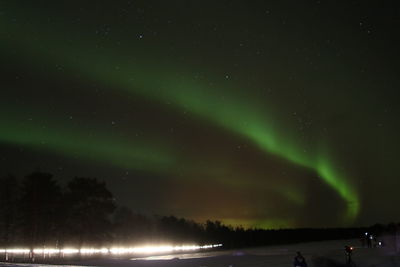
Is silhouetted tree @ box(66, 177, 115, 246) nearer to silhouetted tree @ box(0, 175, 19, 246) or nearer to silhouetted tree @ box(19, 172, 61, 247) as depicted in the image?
silhouetted tree @ box(19, 172, 61, 247)

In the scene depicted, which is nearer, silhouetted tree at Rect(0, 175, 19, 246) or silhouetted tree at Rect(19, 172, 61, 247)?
silhouetted tree at Rect(19, 172, 61, 247)

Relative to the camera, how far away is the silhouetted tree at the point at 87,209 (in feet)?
286

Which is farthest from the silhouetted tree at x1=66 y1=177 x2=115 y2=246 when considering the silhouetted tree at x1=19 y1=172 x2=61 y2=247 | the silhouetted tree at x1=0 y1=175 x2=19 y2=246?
the silhouetted tree at x1=0 y1=175 x2=19 y2=246

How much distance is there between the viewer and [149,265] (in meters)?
46.2

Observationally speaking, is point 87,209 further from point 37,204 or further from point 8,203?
point 8,203

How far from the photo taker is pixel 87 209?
87750 millimetres

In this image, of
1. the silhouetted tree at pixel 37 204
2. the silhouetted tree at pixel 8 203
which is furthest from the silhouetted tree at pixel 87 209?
the silhouetted tree at pixel 8 203

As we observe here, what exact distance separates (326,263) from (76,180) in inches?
2369

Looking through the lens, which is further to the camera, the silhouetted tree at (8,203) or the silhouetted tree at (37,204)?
the silhouetted tree at (8,203)

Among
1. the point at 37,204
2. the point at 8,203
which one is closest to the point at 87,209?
the point at 37,204

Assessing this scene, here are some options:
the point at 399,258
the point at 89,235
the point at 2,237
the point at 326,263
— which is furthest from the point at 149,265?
the point at 2,237

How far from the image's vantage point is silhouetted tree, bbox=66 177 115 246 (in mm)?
87062

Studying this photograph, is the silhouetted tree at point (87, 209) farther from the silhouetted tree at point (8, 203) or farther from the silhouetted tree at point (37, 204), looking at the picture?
the silhouetted tree at point (8, 203)

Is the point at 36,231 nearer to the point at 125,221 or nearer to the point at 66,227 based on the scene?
the point at 66,227
